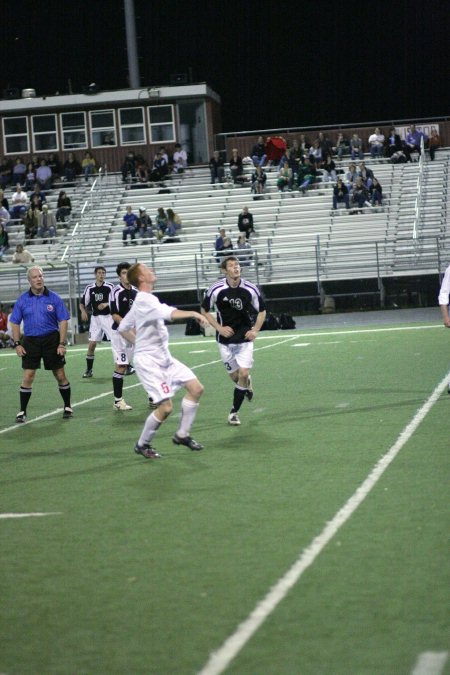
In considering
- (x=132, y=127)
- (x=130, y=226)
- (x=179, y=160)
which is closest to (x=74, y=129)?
(x=132, y=127)

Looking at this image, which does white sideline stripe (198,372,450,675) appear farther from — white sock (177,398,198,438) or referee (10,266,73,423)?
referee (10,266,73,423)

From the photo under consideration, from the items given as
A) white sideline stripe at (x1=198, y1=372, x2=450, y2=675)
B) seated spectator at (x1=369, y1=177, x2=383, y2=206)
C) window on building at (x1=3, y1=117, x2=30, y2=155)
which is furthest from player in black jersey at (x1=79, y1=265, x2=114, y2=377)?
window on building at (x1=3, y1=117, x2=30, y2=155)

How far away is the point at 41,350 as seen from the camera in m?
13.3

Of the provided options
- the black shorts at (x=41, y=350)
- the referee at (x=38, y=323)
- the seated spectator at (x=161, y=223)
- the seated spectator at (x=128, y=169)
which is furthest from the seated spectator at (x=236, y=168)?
the black shorts at (x=41, y=350)

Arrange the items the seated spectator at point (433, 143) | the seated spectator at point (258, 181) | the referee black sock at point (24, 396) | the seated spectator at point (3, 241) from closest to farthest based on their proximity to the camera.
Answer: the referee black sock at point (24, 396)
the seated spectator at point (3, 241)
the seated spectator at point (258, 181)
the seated spectator at point (433, 143)

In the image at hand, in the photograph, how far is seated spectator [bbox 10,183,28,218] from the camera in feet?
137

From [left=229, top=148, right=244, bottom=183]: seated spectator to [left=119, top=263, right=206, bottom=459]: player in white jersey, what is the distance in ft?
107

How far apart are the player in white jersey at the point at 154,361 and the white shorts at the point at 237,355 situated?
2144 mm

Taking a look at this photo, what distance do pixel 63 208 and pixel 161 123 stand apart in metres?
7.89

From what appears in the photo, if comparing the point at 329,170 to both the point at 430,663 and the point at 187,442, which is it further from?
the point at 430,663

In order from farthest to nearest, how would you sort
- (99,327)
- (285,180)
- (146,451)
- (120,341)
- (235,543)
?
(285,180) < (99,327) < (120,341) < (146,451) < (235,543)

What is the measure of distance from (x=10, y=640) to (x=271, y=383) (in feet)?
37.9

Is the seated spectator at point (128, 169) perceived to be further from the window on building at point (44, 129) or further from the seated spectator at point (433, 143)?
the seated spectator at point (433, 143)

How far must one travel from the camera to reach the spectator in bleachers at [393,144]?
138ft
